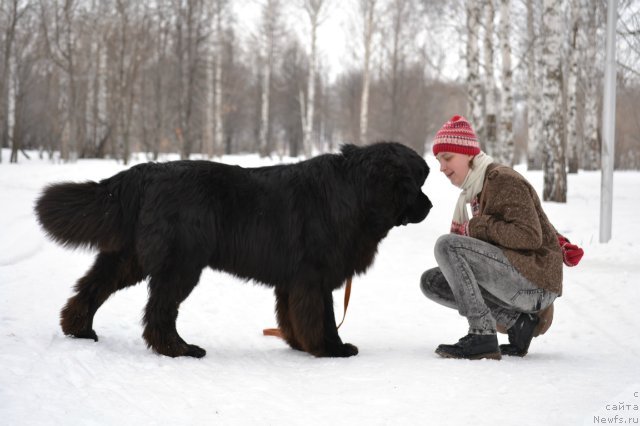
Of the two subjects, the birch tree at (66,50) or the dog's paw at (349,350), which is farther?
the birch tree at (66,50)

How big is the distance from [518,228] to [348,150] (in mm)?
1150

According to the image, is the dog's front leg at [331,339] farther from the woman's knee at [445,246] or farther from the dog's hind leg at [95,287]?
the dog's hind leg at [95,287]

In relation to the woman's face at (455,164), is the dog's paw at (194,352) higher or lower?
lower

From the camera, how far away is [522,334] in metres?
3.39

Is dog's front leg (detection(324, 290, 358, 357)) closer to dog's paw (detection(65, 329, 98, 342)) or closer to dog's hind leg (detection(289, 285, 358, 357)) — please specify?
dog's hind leg (detection(289, 285, 358, 357))

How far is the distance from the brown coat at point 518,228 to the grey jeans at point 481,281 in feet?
0.18

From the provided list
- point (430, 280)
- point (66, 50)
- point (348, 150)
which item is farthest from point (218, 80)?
point (430, 280)

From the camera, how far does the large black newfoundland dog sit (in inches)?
128

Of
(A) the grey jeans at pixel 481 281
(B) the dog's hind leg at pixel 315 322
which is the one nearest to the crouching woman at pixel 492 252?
(A) the grey jeans at pixel 481 281

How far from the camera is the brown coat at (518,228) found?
3.08m

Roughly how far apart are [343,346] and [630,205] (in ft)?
29.0

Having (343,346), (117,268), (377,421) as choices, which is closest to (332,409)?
(377,421)

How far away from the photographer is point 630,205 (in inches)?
412

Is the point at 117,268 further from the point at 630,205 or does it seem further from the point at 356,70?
the point at 356,70
